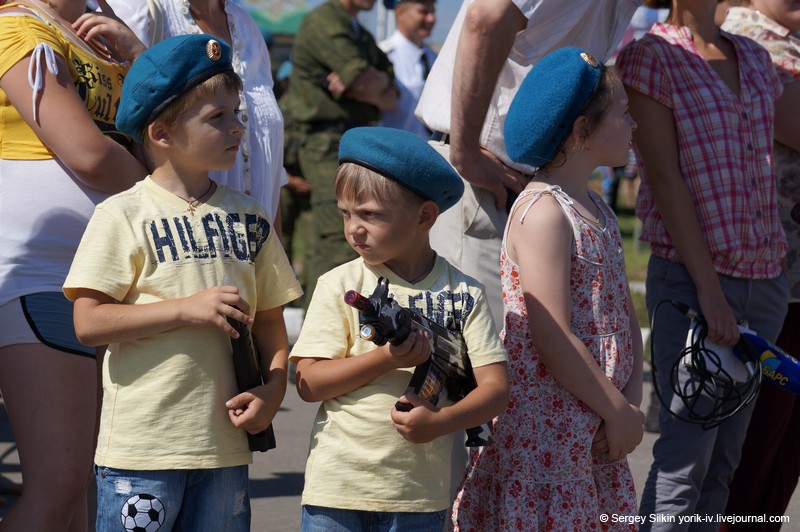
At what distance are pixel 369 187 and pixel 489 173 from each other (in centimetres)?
75

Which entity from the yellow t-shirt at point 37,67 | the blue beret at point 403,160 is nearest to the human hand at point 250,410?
the blue beret at point 403,160

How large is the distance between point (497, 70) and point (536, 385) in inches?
36.2

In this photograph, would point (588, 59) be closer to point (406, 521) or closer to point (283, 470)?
point (406, 521)

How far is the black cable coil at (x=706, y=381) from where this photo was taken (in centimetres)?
356

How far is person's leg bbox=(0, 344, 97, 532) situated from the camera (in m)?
2.83

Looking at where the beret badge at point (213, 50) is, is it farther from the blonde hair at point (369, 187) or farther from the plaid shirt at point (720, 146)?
the plaid shirt at point (720, 146)

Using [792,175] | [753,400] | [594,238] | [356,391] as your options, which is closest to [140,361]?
[356,391]

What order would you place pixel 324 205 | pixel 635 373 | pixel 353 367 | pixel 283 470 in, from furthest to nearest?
pixel 324 205 → pixel 283 470 → pixel 635 373 → pixel 353 367

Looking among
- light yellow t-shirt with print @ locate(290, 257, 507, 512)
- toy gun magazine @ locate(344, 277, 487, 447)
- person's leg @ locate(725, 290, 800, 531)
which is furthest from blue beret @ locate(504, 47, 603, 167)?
person's leg @ locate(725, 290, 800, 531)

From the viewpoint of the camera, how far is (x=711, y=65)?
3.72m

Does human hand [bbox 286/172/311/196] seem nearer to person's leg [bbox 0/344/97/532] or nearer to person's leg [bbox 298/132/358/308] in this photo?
person's leg [bbox 298/132/358/308]

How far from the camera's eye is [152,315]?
2529 millimetres

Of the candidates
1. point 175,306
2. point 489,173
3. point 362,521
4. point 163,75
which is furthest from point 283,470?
point 163,75

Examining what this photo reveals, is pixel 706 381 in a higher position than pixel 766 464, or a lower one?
higher
